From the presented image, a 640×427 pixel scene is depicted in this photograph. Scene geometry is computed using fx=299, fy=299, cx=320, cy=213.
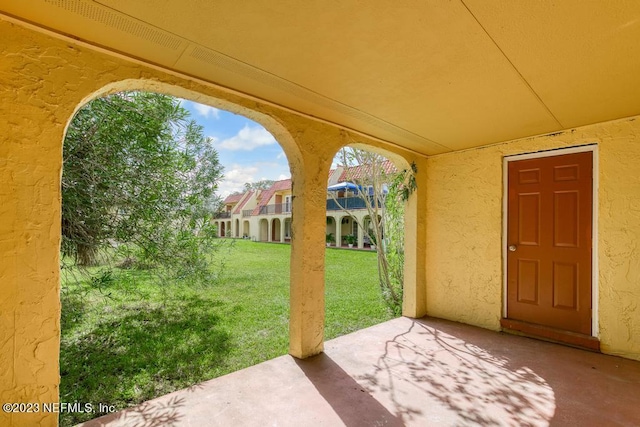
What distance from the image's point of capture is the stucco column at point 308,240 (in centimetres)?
316

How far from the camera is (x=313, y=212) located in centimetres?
325

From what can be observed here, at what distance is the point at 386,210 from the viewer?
5270 mm

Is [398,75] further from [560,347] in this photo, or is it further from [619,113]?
[560,347]

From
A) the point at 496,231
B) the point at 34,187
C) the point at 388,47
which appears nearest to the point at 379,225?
the point at 496,231

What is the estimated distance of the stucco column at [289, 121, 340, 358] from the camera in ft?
10.4

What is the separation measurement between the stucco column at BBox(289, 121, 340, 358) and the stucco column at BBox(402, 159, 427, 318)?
6.34 ft

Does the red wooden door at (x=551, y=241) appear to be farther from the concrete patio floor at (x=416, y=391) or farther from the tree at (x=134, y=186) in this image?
the tree at (x=134, y=186)

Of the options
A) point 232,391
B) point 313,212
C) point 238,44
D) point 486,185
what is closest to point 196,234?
point 313,212

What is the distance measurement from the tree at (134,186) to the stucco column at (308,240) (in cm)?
185

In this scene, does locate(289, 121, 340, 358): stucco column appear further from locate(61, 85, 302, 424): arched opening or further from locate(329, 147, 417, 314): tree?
locate(329, 147, 417, 314): tree

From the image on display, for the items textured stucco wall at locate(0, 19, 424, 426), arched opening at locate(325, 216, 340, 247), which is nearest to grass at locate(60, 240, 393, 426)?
textured stucco wall at locate(0, 19, 424, 426)

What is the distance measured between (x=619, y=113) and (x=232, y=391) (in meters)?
4.62

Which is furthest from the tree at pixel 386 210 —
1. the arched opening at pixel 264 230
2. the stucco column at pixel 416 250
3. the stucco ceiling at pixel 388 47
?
the arched opening at pixel 264 230

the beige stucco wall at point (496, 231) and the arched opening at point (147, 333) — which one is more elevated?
the beige stucco wall at point (496, 231)
